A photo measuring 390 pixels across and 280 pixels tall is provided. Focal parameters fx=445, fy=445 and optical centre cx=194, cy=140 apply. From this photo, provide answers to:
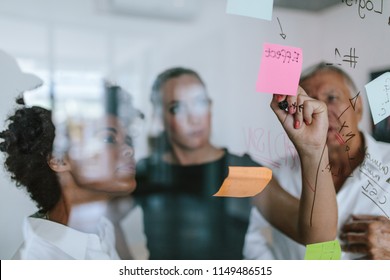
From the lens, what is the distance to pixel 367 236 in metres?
1.29

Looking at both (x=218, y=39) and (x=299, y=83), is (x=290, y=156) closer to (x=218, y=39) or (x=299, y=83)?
(x=299, y=83)

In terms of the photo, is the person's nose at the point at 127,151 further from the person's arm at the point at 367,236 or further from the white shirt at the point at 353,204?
the person's arm at the point at 367,236

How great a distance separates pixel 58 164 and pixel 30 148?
8 cm

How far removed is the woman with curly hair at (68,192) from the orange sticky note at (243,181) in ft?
0.80

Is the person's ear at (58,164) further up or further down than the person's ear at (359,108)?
further down

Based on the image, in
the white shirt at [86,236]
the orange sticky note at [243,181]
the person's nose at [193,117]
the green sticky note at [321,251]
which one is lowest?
the green sticky note at [321,251]

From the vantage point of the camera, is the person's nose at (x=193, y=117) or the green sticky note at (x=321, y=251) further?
the green sticky note at (x=321, y=251)

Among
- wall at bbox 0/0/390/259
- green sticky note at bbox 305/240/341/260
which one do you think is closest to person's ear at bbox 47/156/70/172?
wall at bbox 0/0/390/259

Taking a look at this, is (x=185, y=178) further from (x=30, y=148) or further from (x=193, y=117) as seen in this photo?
(x=30, y=148)

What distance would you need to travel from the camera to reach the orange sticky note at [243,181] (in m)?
1.19

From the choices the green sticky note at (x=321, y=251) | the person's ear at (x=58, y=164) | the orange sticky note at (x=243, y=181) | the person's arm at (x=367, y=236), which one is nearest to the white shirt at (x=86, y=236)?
the person's ear at (x=58, y=164)

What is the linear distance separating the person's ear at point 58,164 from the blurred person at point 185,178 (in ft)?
0.60

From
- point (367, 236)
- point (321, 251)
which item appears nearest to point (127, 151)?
point (321, 251)
